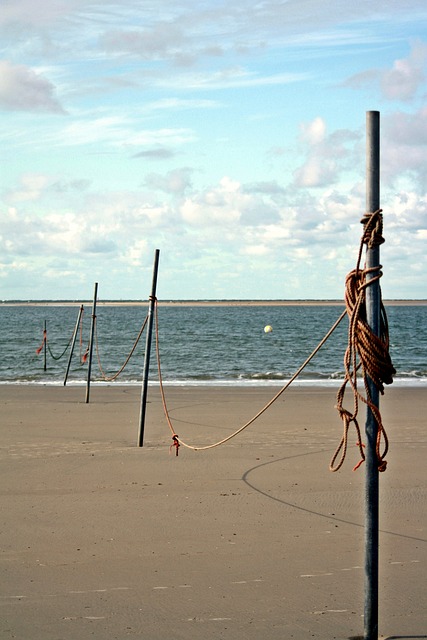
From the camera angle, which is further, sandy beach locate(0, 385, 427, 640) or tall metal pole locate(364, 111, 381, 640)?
sandy beach locate(0, 385, 427, 640)

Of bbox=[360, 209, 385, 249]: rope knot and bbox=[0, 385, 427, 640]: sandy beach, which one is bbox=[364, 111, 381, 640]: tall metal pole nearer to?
bbox=[360, 209, 385, 249]: rope knot

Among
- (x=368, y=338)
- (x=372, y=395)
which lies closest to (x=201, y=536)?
(x=372, y=395)

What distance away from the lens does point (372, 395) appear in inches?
158

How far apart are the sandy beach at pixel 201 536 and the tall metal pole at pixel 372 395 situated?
66 cm

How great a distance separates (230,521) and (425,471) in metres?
2.87

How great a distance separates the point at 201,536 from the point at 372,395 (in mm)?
2676

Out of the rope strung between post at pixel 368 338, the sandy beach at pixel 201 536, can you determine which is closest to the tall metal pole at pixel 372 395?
the rope strung between post at pixel 368 338

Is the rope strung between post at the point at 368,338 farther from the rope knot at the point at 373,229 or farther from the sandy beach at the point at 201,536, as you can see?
the sandy beach at the point at 201,536

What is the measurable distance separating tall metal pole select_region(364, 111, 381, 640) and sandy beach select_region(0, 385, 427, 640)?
2.18 feet

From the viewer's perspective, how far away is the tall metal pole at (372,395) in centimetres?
395

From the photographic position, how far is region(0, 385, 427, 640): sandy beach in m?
4.58

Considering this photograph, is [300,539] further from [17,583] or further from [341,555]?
[17,583]

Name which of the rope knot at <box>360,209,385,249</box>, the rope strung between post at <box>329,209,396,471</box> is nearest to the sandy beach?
the rope strung between post at <box>329,209,396,471</box>

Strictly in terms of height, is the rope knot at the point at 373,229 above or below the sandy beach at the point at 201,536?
above
